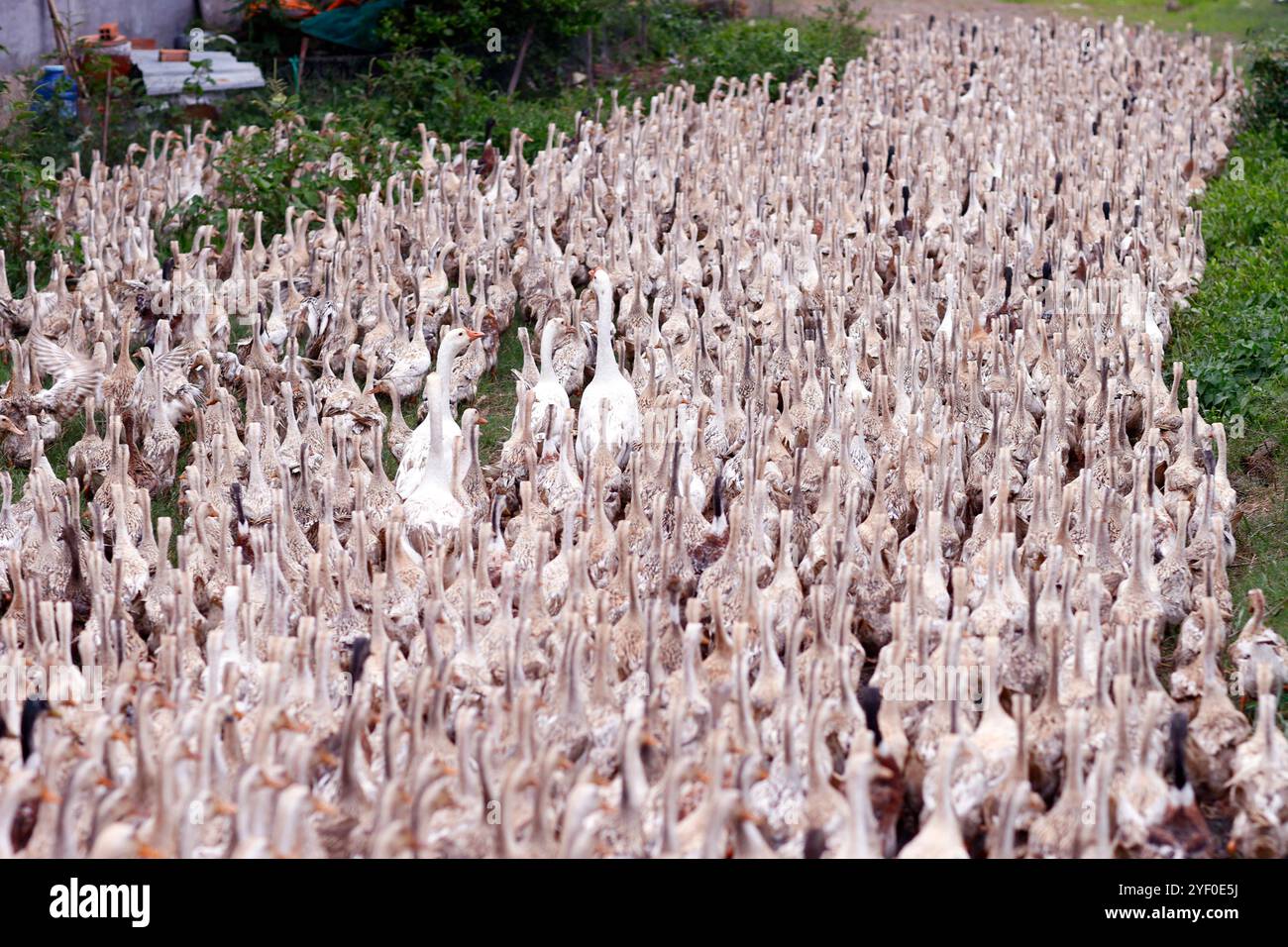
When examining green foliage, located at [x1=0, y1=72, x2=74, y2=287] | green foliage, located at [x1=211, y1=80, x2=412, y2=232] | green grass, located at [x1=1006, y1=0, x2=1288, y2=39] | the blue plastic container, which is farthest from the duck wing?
green grass, located at [x1=1006, y1=0, x2=1288, y2=39]

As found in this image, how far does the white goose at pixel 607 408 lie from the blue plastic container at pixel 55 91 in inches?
284

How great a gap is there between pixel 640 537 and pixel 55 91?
8.94 m

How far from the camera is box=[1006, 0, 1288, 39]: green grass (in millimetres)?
24594

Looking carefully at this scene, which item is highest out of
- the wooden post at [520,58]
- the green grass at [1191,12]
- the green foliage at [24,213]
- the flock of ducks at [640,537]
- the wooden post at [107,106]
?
the green grass at [1191,12]

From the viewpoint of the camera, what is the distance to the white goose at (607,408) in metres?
7.78

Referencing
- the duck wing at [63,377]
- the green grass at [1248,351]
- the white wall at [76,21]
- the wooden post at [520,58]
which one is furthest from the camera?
the wooden post at [520,58]

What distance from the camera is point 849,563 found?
19.8 ft

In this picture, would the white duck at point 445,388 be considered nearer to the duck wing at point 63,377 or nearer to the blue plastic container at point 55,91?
the duck wing at point 63,377

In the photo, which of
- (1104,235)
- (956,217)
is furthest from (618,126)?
(1104,235)

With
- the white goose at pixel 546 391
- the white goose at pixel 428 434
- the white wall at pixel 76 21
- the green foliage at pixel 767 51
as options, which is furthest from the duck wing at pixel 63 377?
the green foliage at pixel 767 51

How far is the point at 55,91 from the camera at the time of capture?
13.1 m

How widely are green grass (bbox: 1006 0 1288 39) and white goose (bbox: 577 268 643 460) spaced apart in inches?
750

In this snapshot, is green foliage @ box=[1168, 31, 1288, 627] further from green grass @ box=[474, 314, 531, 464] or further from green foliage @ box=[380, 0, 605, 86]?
green foliage @ box=[380, 0, 605, 86]
